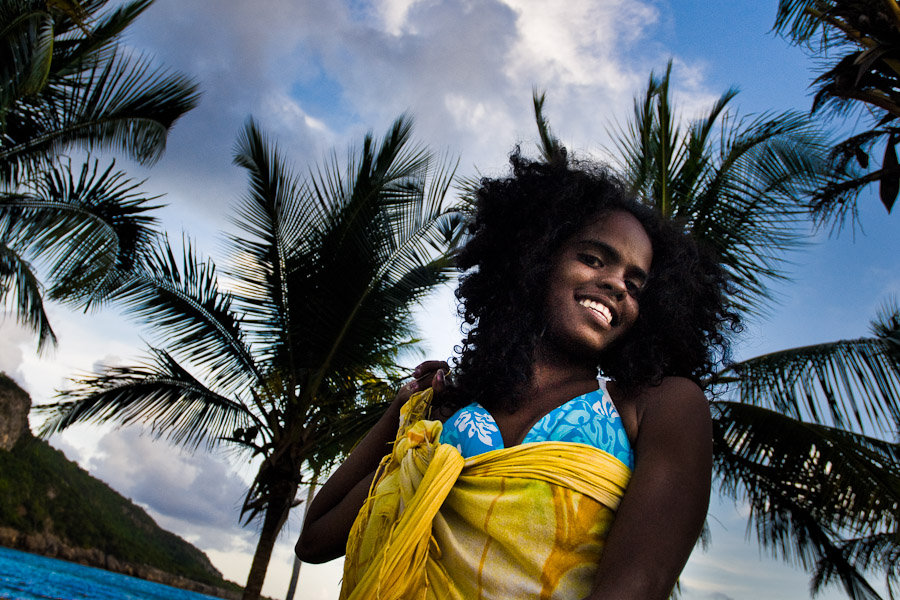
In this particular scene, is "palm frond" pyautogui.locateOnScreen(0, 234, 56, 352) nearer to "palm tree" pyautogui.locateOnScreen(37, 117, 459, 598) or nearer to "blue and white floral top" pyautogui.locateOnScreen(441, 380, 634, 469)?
"palm tree" pyautogui.locateOnScreen(37, 117, 459, 598)

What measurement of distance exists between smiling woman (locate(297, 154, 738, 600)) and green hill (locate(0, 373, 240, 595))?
38974 millimetres

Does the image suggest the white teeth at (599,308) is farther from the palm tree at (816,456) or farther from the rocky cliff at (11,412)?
the rocky cliff at (11,412)

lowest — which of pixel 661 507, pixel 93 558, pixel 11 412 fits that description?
pixel 93 558

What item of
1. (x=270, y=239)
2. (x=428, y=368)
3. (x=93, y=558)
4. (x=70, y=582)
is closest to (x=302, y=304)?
(x=270, y=239)

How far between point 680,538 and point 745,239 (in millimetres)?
6222

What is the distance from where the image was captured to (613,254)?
161 cm

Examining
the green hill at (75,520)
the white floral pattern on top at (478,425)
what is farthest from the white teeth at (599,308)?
the green hill at (75,520)

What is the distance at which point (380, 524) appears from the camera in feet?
4.44

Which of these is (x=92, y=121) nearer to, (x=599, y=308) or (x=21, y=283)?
(x=21, y=283)

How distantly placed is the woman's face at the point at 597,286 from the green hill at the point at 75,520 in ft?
129

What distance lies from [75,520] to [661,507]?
45.0 metres

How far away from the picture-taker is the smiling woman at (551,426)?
1.16m

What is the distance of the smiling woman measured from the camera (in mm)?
1158

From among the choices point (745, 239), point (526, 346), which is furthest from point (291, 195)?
point (526, 346)
